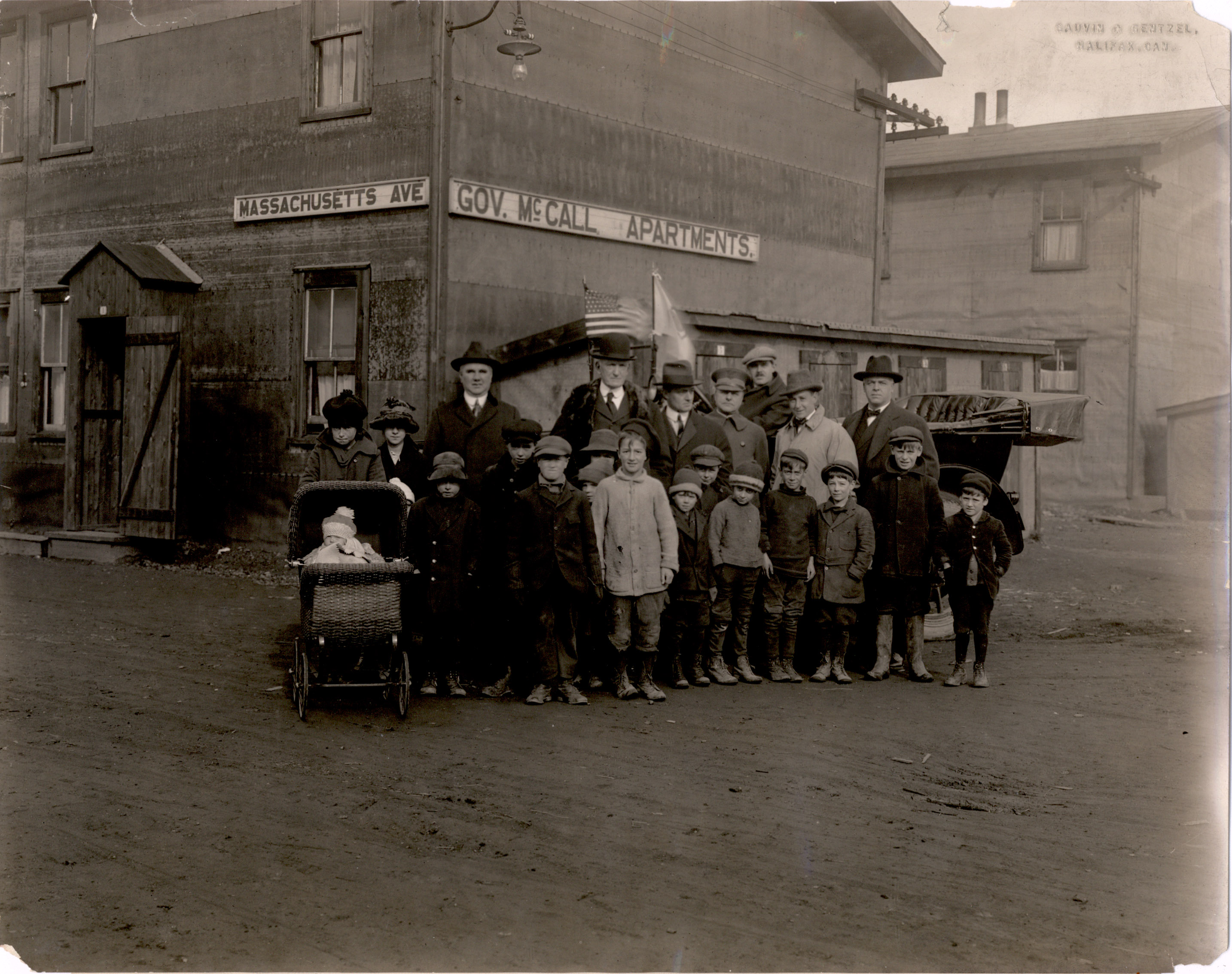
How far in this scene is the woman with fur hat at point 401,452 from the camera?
913cm

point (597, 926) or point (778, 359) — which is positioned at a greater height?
point (778, 359)

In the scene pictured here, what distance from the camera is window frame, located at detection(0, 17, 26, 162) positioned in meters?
17.2

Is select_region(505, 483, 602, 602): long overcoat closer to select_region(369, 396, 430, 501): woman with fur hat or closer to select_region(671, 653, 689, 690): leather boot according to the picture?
select_region(671, 653, 689, 690): leather boot

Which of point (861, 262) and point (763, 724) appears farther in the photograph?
point (861, 262)

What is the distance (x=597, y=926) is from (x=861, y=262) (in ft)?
52.4

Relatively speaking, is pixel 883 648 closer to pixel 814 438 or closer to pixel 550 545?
pixel 814 438

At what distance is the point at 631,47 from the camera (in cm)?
1522

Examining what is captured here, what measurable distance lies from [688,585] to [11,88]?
13723 millimetres

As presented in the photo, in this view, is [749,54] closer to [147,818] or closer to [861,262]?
[861,262]

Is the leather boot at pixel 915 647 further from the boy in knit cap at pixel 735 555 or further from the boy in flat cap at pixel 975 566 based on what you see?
the boy in knit cap at pixel 735 555

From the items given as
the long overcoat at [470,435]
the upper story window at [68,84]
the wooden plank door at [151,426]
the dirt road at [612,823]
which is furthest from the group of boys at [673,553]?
the upper story window at [68,84]

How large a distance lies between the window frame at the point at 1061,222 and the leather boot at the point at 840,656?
19084 millimetres

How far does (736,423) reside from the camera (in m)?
9.48

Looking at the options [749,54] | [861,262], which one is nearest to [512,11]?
[749,54]
